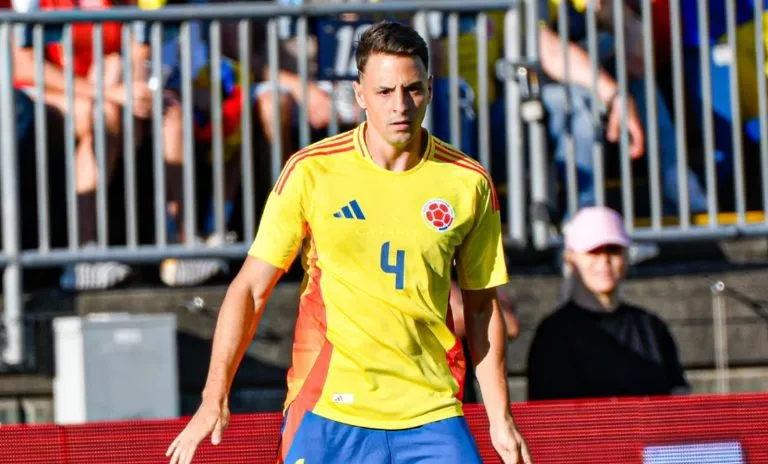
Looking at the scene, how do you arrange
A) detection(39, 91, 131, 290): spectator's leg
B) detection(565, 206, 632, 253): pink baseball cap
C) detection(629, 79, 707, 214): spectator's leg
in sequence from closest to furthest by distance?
detection(565, 206, 632, 253): pink baseball cap < detection(39, 91, 131, 290): spectator's leg < detection(629, 79, 707, 214): spectator's leg

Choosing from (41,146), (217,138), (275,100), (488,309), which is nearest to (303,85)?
(275,100)

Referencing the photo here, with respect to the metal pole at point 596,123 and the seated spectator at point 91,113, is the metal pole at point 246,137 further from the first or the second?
the metal pole at point 596,123

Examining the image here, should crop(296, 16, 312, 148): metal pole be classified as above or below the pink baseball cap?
above

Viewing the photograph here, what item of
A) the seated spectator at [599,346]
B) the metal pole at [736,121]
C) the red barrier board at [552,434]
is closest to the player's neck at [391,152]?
the red barrier board at [552,434]

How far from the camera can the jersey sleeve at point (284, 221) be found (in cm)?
465

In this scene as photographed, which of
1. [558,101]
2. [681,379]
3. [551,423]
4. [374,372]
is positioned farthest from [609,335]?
[374,372]

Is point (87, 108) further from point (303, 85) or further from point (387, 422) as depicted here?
point (387, 422)

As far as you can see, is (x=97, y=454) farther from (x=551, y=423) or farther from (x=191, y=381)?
(x=191, y=381)

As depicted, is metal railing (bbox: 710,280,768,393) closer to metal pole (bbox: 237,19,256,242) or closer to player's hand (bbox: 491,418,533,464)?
metal pole (bbox: 237,19,256,242)

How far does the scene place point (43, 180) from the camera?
8.25 m

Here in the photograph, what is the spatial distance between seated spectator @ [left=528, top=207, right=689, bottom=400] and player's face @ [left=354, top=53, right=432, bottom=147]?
8.14 feet

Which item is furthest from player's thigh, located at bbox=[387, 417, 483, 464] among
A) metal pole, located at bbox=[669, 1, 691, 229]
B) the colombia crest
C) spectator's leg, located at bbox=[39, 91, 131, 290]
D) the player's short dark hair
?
metal pole, located at bbox=[669, 1, 691, 229]

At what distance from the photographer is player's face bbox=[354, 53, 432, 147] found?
459 centimetres

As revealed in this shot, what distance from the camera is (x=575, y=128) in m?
8.56
